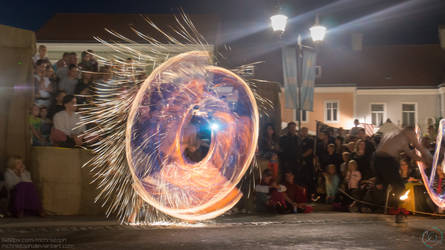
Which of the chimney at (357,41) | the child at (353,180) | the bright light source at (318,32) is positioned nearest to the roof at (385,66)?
the chimney at (357,41)

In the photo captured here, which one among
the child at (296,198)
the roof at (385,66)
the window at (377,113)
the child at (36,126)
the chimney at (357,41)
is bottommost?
the child at (296,198)

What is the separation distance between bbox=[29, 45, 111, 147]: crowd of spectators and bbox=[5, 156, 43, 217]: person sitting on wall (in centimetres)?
79

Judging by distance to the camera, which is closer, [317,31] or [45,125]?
[45,125]

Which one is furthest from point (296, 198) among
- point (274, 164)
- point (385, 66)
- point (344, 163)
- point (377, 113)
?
point (385, 66)

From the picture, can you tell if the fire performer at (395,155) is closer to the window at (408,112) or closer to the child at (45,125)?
the child at (45,125)

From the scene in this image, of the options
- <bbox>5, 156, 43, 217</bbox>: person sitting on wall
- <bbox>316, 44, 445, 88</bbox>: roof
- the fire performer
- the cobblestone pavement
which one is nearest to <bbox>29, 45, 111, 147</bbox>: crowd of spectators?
<bbox>5, 156, 43, 217</bbox>: person sitting on wall

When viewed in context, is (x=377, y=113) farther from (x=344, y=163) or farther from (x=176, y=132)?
(x=176, y=132)

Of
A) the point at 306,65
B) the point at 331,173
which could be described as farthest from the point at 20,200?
the point at 306,65

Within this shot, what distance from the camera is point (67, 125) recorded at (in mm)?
10781

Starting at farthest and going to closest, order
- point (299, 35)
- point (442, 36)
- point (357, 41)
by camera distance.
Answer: point (357, 41) → point (442, 36) → point (299, 35)

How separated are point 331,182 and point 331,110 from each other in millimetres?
27305

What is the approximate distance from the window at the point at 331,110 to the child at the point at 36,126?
31.1m

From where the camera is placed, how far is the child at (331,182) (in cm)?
1303

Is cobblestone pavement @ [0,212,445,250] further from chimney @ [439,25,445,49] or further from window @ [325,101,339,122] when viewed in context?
chimney @ [439,25,445,49]
